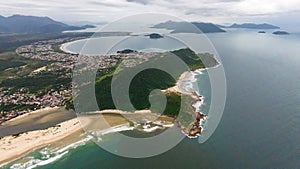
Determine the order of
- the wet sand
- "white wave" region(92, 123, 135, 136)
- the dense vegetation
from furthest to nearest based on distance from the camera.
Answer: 1. the dense vegetation
2. the wet sand
3. "white wave" region(92, 123, 135, 136)

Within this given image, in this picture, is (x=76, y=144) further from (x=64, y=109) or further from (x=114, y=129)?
(x=64, y=109)

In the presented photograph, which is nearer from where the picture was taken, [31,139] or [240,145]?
[240,145]

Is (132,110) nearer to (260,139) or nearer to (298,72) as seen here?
(260,139)

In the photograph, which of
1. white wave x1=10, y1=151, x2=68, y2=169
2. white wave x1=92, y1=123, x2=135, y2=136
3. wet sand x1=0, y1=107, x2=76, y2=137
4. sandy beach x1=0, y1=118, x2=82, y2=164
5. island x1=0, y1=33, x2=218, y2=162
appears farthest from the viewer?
wet sand x1=0, y1=107, x2=76, y2=137

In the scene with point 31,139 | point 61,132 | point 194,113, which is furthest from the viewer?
point 194,113

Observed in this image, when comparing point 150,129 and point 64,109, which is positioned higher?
point 150,129

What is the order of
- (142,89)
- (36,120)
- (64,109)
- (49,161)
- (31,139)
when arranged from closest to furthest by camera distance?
(49,161), (31,139), (36,120), (64,109), (142,89)

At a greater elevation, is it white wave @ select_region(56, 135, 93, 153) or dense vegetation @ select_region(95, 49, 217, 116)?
dense vegetation @ select_region(95, 49, 217, 116)

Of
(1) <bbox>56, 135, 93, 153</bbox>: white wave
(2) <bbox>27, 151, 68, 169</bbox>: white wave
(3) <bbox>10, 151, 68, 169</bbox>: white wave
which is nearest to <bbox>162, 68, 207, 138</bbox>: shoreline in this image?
(1) <bbox>56, 135, 93, 153</bbox>: white wave

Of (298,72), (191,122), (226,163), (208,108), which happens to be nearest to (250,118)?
(208,108)

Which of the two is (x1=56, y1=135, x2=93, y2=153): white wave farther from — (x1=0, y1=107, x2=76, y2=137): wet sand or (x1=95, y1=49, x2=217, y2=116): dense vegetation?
(x1=95, y1=49, x2=217, y2=116): dense vegetation

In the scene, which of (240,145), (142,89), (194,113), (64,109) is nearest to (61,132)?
(64,109)
